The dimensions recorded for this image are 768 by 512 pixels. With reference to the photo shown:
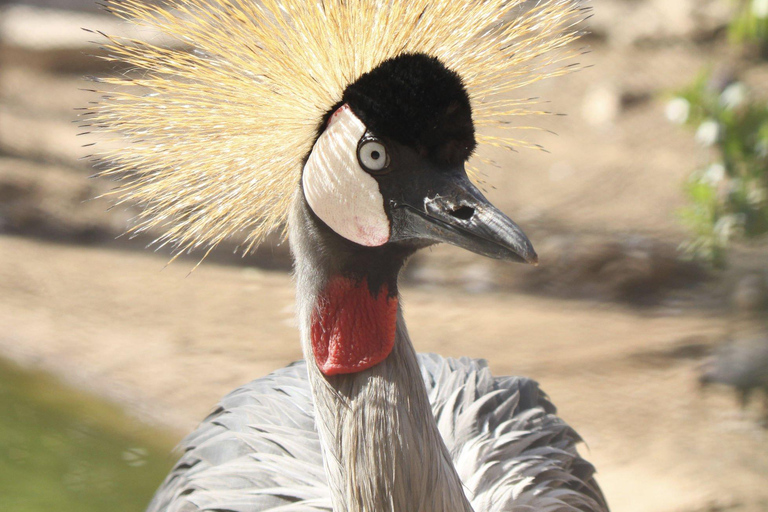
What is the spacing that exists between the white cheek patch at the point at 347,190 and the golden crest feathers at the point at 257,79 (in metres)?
0.05

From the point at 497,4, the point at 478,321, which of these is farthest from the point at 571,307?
the point at 497,4

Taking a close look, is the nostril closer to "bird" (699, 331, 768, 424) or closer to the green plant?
"bird" (699, 331, 768, 424)

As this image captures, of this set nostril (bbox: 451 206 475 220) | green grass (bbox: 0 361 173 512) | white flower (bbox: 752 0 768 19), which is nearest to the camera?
nostril (bbox: 451 206 475 220)

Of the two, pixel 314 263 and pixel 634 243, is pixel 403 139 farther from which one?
pixel 634 243

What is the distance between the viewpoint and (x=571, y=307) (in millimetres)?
3123

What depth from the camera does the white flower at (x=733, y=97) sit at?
2.78 meters

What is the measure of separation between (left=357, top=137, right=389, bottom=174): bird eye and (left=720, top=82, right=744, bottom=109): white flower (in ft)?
7.00

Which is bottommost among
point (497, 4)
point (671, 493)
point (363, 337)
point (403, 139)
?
point (671, 493)

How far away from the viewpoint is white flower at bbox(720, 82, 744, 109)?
278 centimetres

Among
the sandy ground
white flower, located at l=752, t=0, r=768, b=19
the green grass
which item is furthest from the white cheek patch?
white flower, located at l=752, t=0, r=768, b=19

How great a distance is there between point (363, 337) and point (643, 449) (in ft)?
4.71

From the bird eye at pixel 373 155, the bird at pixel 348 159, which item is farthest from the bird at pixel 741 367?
the bird eye at pixel 373 155

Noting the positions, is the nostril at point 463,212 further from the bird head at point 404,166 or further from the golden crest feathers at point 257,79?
the golden crest feathers at point 257,79

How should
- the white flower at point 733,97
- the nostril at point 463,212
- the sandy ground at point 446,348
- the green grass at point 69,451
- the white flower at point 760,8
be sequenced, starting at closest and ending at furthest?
1. the nostril at point 463,212
2. the sandy ground at point 446,348
3. the green grass at point 69,451
4. the white flower at point 733,97
5. the white flower at point 760,8
